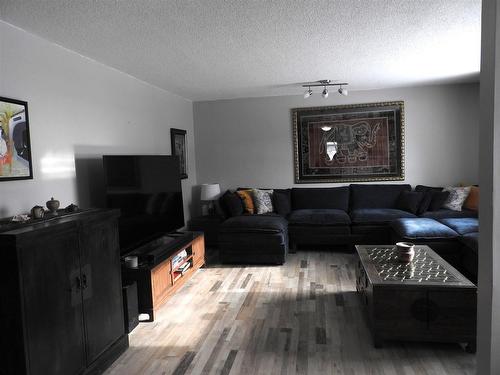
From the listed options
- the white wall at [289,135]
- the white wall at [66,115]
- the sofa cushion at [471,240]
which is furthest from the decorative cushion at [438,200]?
the white wall at [66,115]

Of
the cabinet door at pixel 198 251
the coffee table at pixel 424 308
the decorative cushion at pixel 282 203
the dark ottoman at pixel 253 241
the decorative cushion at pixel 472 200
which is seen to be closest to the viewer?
the coffee table at pixel 424 308

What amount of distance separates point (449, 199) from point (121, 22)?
4.66 meters

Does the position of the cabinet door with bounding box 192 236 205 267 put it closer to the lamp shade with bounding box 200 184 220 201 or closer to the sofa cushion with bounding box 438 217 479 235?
the lamp shade with bounding box 200 184 220 201

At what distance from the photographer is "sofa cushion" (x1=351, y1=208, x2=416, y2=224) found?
5.09 meters

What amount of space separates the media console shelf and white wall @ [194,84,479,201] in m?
2.40

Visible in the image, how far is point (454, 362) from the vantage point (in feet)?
7.84

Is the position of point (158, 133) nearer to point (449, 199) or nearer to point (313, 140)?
point (313, 140)

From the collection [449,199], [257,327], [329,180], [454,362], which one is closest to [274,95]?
[329,180]

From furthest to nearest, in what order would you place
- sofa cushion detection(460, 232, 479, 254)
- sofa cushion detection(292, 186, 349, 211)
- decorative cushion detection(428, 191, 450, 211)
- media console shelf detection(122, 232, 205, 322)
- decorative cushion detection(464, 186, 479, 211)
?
sofa cushion detection(292, 186, 349, 211) < decorative cushion detection(428, 191, 450, 211) < decorative cushion detection(464, 186, 479, 211) < sofa cushion detection(460, 232, 479, 254) < media console shelf detection(122, 232, 205, 322)

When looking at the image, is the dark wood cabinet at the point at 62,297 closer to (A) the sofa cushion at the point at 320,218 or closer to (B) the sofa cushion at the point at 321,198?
(A) the sofa cushion at the point at 320,218

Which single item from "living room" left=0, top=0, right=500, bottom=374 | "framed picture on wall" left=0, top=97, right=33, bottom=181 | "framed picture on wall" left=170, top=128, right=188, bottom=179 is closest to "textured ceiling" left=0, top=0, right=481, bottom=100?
"living room" left=0, top=0, right=500, bottom=374

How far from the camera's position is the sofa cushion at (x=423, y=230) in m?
4.20

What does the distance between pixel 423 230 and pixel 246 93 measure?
10.3ft

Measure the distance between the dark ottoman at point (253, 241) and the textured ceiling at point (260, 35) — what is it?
1815 mm
